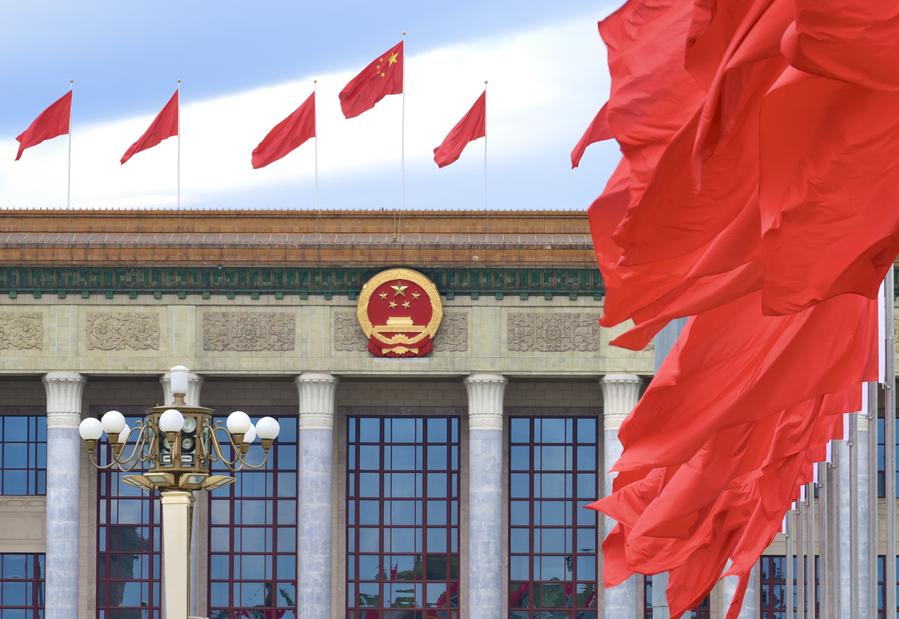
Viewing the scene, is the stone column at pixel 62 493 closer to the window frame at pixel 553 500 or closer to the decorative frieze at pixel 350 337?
the decorative frieze at pixel 350 337

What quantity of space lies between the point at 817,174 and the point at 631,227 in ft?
4.04

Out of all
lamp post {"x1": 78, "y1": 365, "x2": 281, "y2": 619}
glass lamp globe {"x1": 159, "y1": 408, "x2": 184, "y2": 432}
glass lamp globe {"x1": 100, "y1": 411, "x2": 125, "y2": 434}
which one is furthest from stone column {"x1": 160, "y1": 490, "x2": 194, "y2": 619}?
glass lamp globe {"x1": 100, "y1": 411, "x2": 125, "y2": 434}

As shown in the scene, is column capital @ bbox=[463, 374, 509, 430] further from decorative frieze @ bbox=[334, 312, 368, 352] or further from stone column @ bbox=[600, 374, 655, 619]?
decorative frieze @ bbox=[334, 312, 368, 352]

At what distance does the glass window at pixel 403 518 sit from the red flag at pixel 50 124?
10.9m

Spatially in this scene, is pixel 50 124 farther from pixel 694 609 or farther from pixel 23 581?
pixel 694 609

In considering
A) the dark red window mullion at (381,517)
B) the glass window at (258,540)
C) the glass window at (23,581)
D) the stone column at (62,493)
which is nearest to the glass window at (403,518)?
the dark red window mullion at (381,517)

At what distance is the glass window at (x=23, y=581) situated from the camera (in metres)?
51.5

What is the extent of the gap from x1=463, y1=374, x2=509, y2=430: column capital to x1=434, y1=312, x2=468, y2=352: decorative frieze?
0.83m

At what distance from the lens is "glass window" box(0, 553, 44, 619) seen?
51.5 meters

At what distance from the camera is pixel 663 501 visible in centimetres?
1359

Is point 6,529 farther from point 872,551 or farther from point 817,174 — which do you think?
point 817,174

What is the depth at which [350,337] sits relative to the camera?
162 ft

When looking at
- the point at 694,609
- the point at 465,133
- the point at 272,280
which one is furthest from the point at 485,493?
the point at 465,133

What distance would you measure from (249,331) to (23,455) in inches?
294
